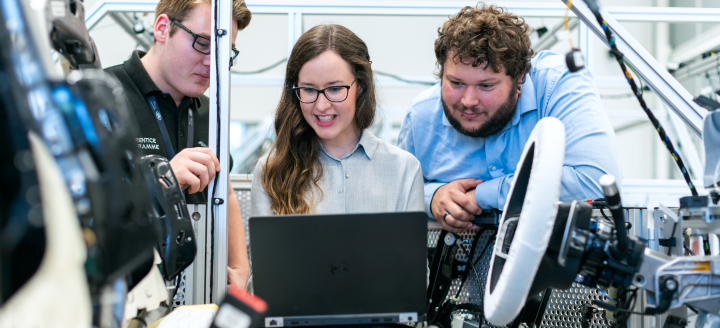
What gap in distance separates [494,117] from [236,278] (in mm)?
A: 860

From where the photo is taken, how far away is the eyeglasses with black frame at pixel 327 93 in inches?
53.3

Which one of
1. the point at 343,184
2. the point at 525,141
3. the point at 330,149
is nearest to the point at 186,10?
the point at 330,149

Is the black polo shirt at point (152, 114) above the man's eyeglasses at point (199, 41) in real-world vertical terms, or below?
below

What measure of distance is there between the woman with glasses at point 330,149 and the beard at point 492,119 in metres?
0.18

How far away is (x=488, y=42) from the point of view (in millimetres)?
1360

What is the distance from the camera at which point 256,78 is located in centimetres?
254

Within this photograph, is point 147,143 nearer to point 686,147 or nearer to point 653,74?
point 653,74

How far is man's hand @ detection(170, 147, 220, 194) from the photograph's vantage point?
92 cm

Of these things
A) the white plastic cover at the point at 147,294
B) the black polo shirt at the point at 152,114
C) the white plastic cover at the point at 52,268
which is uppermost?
the black polo shirt at the point at 152,114

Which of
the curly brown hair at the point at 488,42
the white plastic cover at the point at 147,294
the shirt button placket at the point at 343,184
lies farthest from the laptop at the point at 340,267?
the curly brown hair at the point at 488,42

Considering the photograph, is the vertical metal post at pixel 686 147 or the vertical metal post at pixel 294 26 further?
the vertical metal post at pixel 686 147

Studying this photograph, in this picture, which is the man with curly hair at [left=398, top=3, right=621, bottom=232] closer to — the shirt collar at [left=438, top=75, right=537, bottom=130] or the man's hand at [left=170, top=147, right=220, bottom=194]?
the shirt collar at [left=438, top=75, right=537, bottom=130]

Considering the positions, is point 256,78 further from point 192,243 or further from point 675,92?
point 675,92

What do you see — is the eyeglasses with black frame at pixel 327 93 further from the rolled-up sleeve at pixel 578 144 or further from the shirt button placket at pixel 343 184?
the rolled-up sleeve at pixel 578 144
